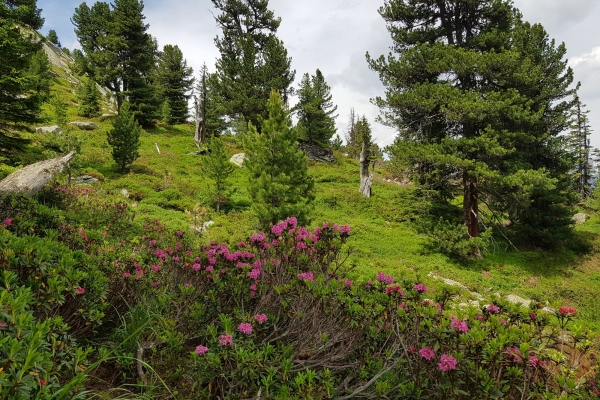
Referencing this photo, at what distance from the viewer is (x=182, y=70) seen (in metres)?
33.8

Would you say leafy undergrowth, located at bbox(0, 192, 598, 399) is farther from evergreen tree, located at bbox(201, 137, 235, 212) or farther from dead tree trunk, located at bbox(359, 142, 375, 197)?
dead tree trunk, located at bbox(359, 142, 375, 197)

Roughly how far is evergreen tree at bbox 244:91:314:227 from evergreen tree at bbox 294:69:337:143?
19544 millimetres

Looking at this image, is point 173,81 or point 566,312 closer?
point 566,312

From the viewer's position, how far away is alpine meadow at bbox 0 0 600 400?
6.52 ft

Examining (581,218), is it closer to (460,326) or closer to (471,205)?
(471,205)

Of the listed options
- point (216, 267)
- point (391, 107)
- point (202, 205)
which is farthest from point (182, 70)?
point (216, 267)

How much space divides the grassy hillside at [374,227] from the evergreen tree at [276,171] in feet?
6.45

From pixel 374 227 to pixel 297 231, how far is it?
13.2 meters

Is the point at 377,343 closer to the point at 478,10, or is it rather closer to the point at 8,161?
the point at 8,161

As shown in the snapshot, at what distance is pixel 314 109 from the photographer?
3019 cm

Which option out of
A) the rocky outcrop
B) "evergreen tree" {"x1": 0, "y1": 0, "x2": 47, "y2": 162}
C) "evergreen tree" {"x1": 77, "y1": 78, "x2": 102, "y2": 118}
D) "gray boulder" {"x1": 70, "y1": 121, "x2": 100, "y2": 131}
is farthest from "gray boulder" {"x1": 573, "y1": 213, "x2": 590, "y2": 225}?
"evergreen tree" {"x1": 77, "y1": 78, "x2": 102, "y2": 118}

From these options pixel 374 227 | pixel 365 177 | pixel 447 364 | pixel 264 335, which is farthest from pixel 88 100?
pixel 447 364

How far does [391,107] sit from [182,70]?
28.5m

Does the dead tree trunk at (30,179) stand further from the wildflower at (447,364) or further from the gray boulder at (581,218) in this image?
the gray boulder at (581,218)
